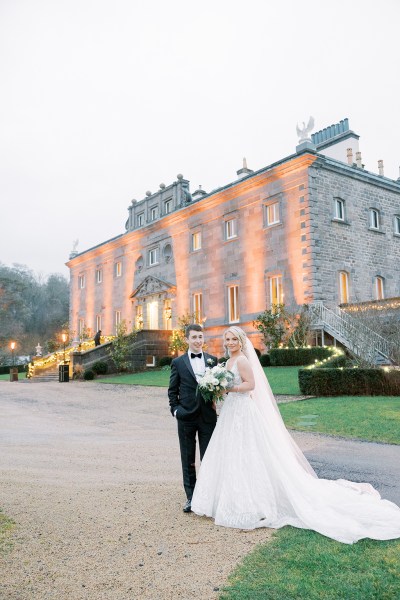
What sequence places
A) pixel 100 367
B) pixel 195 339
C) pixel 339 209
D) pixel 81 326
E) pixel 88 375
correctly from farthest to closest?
pixel 81 326
pixel 100 367
pixel 88 375
pixel 339 209
pixel 195 339

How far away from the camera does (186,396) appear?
564cm

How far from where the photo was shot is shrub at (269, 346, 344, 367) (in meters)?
21.0

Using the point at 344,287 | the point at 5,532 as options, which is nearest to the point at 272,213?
the point at 344,287

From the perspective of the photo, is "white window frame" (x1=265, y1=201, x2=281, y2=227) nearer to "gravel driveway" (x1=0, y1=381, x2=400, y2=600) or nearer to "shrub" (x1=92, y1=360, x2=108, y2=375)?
"shrub" (x1=92, y1=360, x2=108, y2=375)

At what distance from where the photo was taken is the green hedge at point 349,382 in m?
14.1

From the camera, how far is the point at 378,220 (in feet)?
90.9

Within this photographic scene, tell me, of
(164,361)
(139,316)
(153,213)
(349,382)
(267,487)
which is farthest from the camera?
(153,213)

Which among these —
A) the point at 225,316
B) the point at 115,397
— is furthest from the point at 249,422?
the point at 225,316

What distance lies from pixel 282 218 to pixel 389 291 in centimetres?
765

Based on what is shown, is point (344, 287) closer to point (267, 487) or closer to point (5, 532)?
point (267, 487)

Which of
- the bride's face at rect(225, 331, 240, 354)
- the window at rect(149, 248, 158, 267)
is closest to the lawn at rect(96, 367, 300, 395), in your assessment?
the bride's face at rect(225, 331, 240, 354)

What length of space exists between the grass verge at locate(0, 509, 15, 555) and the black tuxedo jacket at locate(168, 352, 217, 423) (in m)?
2.05

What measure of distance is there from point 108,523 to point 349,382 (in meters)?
10.9

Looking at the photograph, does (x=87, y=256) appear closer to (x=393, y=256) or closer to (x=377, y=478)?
(x=393, y=256)
